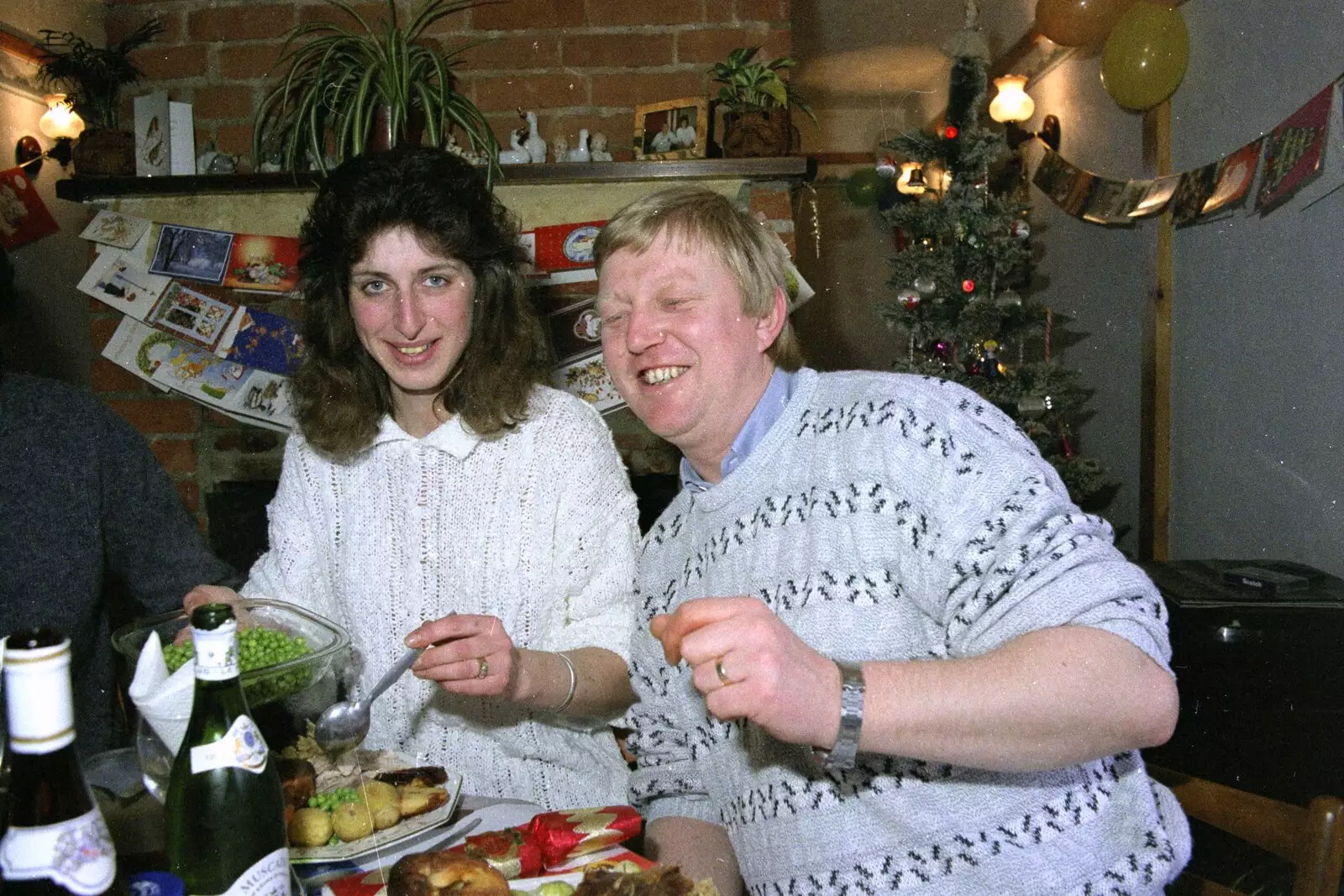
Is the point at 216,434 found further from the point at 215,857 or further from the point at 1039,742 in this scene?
the point at 1039,742

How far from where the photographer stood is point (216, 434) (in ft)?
9.95

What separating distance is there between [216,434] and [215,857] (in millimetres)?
2532

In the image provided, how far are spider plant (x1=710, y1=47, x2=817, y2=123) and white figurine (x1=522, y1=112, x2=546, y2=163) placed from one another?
51cm

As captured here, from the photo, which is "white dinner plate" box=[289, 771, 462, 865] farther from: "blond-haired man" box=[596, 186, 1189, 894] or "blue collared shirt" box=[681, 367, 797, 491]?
"blue collared shirt" box=[681, 367, 797, 491]

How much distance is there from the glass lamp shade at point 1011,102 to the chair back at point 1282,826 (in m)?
4.06

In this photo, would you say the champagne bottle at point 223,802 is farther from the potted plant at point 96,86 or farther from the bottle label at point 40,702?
the potted plant at point 96,86

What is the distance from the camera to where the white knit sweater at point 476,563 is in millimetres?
1564

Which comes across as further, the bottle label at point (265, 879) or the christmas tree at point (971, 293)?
the christmas tree at point (971, 293)

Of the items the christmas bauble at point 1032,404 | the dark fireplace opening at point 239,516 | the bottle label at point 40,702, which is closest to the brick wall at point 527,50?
the dark fireplace opening at point 239,516

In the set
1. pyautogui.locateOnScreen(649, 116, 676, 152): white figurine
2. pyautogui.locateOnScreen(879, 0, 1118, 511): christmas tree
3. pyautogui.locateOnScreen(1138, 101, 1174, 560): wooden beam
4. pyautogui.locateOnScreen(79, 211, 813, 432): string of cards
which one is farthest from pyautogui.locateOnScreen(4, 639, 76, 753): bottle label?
pyautogui.locateOnScreen(1138, 101, 1174, 560): wooden beam

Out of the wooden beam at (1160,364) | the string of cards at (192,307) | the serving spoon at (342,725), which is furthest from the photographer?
the wooden beam at (1160,364)

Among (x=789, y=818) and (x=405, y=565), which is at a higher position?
(x=405, y=565)

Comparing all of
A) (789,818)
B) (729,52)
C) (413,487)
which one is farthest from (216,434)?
(789,818)

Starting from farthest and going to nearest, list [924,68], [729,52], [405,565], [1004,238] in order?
[924,68] → [1004,238] → [729,52] → [405,565]
